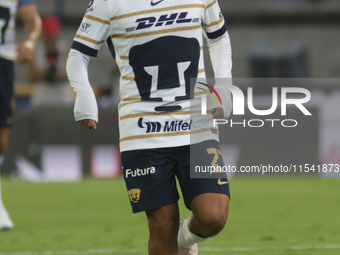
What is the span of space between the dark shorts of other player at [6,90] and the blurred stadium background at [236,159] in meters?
0.95

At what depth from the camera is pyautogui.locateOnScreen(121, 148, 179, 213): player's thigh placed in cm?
307

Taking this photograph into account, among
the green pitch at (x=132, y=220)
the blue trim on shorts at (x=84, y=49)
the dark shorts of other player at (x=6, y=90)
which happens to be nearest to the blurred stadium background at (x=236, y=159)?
the green pitch at (x=132, y=220)

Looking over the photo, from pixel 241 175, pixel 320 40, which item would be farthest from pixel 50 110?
pixel 320 40

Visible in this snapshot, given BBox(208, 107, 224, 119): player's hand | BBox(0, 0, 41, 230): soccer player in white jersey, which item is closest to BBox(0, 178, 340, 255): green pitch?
BBox(0, 0, 41, 230): soccer player in white jersey

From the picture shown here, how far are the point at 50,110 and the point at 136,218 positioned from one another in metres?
3.92

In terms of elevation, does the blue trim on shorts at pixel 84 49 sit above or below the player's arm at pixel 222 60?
above

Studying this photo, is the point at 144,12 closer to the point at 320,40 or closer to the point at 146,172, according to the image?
the point at 146,172

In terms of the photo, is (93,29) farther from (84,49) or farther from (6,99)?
(6,99)

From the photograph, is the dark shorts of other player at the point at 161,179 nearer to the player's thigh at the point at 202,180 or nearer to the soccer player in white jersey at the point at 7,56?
the player's thigh at the point at 202,180

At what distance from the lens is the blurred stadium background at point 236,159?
188 inches

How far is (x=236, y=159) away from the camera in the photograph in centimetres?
910

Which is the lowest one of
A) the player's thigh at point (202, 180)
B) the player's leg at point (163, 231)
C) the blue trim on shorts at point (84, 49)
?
the player's leg at point (163, 231)

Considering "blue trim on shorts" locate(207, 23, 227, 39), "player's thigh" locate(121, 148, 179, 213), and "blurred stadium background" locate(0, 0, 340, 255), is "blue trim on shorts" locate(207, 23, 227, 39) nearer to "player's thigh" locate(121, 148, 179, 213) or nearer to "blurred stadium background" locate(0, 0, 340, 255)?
"player's thigh" locate(121, 148, 179, 213)

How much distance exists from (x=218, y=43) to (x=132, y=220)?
2857 mm
